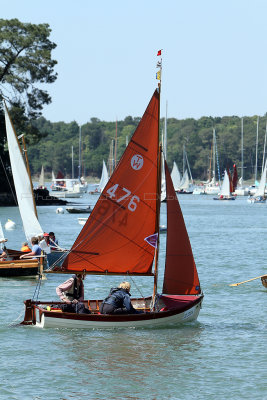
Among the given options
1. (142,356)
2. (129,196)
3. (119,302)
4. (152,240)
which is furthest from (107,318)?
(129,196)

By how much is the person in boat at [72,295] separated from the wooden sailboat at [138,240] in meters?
0.34

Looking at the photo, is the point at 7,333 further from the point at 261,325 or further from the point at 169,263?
the point at 261,325

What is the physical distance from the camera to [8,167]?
308ft

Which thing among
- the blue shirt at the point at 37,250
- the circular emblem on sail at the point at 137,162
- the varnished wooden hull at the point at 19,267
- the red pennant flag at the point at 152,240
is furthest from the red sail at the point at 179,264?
the blue shirt at the point at 37,250

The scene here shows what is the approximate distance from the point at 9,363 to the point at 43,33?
7523cm

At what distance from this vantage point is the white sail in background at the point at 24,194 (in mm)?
36594

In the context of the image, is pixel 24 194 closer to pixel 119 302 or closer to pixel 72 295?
pixel 72 295

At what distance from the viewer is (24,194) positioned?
37.0 m

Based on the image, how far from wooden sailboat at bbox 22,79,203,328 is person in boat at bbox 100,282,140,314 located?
0.45 m

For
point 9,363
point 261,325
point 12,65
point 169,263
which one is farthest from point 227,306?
point 12,65

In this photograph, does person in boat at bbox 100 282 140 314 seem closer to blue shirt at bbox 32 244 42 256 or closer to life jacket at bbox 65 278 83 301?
life jacket at bbox 65 278 83 301

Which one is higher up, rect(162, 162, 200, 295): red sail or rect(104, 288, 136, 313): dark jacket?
rect(162, 162, 200, 295): red sail

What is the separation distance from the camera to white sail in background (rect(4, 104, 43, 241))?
3659 cm

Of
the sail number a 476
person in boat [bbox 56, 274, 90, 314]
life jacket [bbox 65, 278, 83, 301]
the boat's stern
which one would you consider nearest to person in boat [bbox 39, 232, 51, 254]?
the boat's stern
